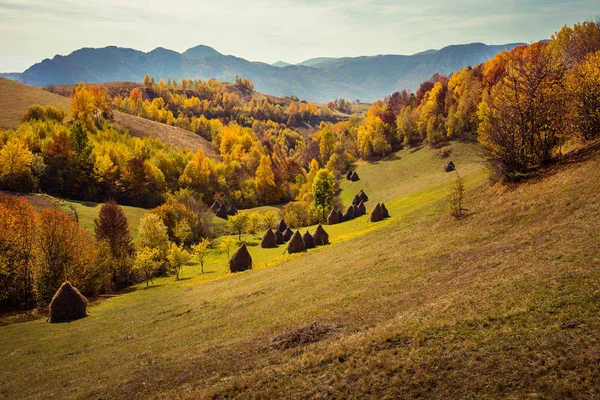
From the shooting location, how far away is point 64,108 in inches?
5566

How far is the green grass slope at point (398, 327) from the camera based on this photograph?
12.2 m

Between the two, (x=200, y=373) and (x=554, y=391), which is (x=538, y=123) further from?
(x=200, y=373)

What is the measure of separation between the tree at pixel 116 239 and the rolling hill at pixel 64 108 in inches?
2919

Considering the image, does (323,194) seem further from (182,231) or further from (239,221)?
(182,231)

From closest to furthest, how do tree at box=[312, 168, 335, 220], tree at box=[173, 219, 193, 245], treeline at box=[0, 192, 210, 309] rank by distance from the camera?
treeline at box=[0, 192, 210, 309] → tree at box=[173, 219, 193, 245] → tree at box=[312, 168, 335, 220]

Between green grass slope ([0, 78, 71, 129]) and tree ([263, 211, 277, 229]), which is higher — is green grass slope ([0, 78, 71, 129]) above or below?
above

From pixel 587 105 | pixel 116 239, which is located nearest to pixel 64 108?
pixel 116 239

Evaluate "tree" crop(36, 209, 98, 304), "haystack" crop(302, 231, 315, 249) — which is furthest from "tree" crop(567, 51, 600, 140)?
"tree" crop(36, 209, 98, 304)

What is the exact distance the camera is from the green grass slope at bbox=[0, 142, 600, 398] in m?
12.2

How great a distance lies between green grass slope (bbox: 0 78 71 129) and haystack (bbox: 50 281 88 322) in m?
96.6

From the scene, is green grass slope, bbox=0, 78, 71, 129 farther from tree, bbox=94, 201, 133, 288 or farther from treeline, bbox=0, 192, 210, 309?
treeline, bbox=0, 192, 210, 309

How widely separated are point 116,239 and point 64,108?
10933 cm

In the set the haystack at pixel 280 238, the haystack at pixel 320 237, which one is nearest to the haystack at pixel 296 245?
the haystack at pixel 320 237

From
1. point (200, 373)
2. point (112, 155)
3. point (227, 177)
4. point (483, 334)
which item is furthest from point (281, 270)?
point (227, 177)
